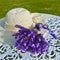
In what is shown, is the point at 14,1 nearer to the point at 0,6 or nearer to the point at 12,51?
the point at 0,6

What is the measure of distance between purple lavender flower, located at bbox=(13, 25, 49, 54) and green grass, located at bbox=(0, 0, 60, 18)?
16.2 feet

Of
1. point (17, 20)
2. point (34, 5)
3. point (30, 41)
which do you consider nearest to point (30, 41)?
point (30, 41)

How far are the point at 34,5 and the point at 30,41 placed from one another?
582 cm

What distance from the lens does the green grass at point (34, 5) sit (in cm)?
820

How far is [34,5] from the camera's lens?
8625 mm

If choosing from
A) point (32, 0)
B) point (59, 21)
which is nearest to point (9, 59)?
point (59, 21)

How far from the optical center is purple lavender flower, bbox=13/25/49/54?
2877 mm

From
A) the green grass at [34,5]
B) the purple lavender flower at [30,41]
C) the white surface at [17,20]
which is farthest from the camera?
the green grass at [34,5]

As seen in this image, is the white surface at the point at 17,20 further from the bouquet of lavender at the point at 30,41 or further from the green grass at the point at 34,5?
the green grass at the point at 34,5

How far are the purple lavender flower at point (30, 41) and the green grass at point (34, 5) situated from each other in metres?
4.94

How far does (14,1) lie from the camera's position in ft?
30.5

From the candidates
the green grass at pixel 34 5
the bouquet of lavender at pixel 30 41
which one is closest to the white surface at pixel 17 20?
the bouquet of lavender at pixel 30 41

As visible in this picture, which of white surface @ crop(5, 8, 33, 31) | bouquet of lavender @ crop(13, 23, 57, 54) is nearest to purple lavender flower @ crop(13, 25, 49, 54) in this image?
bouquet of lavender @ crop(13, 23, 57, 54)

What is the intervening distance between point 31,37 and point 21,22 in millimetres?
290
